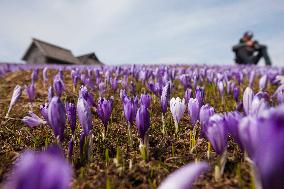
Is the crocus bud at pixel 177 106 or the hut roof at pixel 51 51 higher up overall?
the hut roof at pixel 51 51

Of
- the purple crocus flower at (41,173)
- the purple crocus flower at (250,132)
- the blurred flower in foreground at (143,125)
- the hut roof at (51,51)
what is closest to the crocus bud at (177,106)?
the blurred flower in foreground at (143,125)

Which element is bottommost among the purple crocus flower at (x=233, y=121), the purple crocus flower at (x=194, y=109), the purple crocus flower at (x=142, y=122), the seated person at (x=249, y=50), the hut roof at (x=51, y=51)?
the purple crocus flower at (x=233, y=121)

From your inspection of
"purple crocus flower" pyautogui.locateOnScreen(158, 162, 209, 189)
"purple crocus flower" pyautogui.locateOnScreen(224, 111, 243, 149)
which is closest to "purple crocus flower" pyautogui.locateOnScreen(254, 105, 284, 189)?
"purple crocus flower" pyautogui.locateOnScreen(158, 162, 209, 189)

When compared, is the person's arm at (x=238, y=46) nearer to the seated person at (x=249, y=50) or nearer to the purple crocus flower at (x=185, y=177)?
the seated person at (x=249, y=50)

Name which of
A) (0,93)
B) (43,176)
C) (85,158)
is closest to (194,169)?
(43,176)

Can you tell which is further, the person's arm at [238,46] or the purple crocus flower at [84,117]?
the person's arm at [238,46]

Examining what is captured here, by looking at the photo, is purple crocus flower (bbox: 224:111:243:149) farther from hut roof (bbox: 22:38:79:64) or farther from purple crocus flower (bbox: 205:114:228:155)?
hut roof (bbox: 22:38:79:64)

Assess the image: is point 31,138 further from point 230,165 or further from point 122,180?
point 230,165

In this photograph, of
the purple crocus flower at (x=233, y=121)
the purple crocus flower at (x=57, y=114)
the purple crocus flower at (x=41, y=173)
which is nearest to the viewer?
the purple crocus flower at (x=41, y=173)
